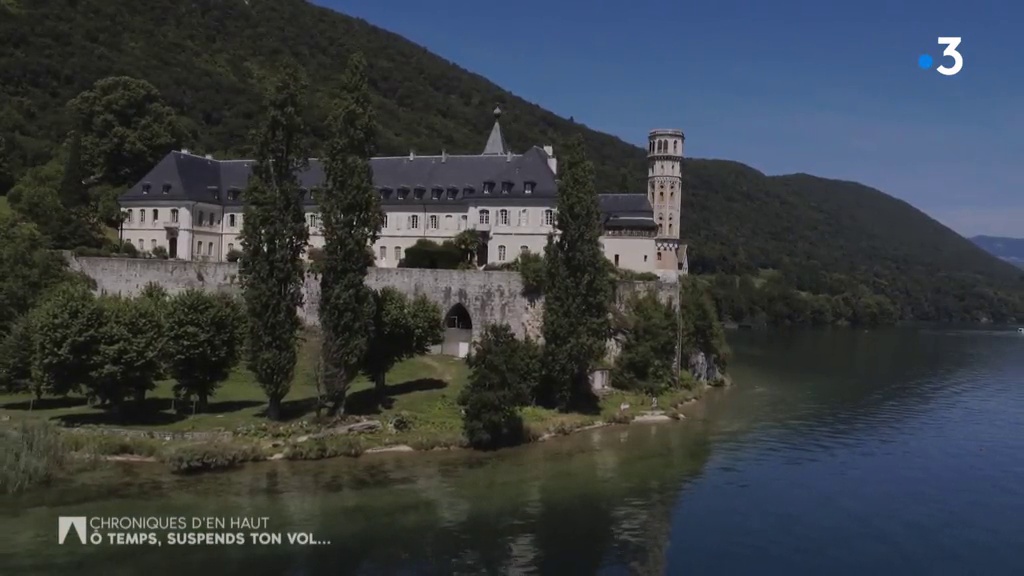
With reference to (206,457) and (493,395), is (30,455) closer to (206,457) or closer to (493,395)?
(206,457)

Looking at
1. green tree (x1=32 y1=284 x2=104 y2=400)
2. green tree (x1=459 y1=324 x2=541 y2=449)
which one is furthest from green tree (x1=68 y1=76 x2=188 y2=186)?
green tree (x1=459 y1=324 x2=541 y2=449)

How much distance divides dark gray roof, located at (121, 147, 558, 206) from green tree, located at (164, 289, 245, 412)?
20298 millimetres

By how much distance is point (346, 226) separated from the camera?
3775cm

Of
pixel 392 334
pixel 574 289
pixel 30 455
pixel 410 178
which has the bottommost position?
pixel 30 455

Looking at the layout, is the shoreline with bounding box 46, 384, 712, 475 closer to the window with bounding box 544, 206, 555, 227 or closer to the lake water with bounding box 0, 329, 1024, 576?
the lake water with bounding box 0, 329, 1024, 576

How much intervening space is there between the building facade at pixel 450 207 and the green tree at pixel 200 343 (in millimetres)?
18751

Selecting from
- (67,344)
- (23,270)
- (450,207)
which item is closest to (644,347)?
(450,207)

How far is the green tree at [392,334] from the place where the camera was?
40906mm

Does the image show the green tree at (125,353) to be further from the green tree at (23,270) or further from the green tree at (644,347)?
the green tree at (644,347)

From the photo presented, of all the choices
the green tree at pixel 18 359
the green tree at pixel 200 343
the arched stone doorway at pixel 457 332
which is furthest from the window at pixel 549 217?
the green tree at pixel 18 359

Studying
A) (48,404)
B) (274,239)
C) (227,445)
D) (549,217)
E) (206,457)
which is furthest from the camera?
(549,217)

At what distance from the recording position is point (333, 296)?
124ft

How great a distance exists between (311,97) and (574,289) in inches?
3780

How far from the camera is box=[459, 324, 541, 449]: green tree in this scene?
36.9 metres
